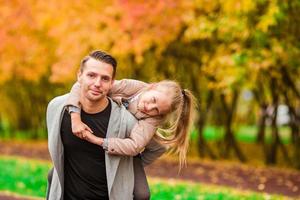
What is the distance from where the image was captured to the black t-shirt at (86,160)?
541 centimetres

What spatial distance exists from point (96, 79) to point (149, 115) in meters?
0.49

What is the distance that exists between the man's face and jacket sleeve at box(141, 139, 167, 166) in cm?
62


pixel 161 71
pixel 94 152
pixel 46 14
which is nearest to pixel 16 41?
pixel 46 14

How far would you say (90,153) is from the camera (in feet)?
17.8

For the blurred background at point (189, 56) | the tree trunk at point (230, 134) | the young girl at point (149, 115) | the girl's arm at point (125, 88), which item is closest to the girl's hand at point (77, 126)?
the young girl at point (149, 115)

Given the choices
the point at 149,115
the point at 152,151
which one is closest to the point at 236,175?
the point at 152,151

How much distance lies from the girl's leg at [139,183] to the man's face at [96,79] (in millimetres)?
669

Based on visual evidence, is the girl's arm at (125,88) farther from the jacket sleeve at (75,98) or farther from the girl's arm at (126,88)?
the jacket sleeve at (75,98)

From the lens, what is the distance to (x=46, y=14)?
66.9 feet

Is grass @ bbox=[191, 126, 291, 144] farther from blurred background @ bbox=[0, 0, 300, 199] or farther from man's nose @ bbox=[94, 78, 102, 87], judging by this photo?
man's nose @ bbox=[94, 78, 102, 87]

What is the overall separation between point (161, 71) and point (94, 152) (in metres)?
18.6

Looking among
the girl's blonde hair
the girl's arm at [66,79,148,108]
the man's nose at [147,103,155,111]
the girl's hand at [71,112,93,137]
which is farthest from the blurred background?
the girl's hand at [71,112,93,137]

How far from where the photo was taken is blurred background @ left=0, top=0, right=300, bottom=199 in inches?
552

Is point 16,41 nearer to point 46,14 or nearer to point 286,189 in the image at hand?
point 46,14
